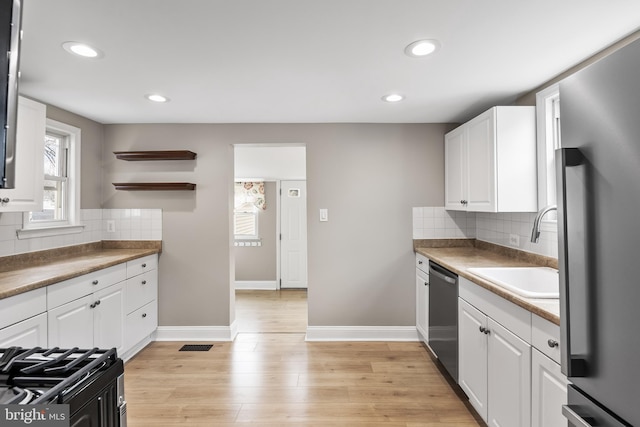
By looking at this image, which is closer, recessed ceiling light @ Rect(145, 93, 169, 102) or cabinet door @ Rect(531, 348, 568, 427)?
cabinet door @ Rect(531, 348, 568, 427)

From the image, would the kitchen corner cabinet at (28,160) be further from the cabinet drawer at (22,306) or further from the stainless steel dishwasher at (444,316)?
the stainless steel dishwasher at (444,316)

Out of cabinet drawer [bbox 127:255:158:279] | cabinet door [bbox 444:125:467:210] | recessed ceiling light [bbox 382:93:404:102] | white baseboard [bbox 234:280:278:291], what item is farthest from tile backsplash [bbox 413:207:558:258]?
white baseboard [bbox 234:280:278:291]

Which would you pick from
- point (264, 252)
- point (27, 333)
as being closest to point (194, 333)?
point (27, 333)

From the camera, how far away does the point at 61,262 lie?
2.58 m

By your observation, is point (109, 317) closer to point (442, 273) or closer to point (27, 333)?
point (27, 333)

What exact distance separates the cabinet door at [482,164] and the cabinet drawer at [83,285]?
3024 mm

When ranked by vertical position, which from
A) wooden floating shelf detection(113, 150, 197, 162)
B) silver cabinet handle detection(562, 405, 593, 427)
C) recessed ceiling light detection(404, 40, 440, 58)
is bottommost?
silver cabinet handle detection(562, 405, 593, 427)

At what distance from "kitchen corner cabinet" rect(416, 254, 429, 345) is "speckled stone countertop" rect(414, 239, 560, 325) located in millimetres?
119

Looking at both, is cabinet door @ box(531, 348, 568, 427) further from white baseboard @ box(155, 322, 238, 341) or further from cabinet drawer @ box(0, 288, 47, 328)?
white baseboard @ box(155, 322, 238, 341)

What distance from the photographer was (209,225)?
336cm

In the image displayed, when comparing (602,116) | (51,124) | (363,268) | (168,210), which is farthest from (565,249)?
(51,124)

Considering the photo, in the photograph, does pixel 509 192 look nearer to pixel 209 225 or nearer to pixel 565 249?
pixel 565 249

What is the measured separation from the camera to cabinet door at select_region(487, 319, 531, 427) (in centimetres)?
149

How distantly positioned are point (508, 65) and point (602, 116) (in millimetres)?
1529
